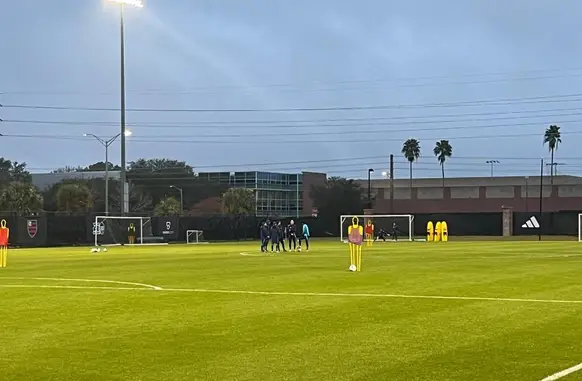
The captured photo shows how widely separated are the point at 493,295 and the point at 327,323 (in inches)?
230

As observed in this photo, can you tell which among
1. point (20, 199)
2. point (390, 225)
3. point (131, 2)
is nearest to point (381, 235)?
point (390, 225)

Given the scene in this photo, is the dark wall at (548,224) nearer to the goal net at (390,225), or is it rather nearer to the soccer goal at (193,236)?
the goal net at (390,225)

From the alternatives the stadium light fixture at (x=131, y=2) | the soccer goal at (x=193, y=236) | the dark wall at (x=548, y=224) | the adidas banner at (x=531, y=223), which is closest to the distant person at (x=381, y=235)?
the dark wall at (x=548, y=224)

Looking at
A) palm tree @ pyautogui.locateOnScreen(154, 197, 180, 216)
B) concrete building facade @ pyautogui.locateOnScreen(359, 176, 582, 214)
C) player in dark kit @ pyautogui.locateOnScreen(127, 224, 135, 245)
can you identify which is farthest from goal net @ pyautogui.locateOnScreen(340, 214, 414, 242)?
palm tree @ pyautogui.locateOnScreen(154, 197, 180, 216)

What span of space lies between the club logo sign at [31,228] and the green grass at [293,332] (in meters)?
42.4

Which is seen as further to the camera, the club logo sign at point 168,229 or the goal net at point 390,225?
the goal net at point 390,225

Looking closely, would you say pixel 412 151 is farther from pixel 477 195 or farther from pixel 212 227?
pixel 212 227

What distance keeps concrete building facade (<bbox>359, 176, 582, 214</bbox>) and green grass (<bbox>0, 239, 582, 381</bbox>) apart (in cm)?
7884

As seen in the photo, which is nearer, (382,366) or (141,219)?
(382,366)

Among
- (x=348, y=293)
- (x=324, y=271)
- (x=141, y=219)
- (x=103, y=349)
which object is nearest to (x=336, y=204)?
(x=141, y=219)

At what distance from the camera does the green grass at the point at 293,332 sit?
31.5 feet

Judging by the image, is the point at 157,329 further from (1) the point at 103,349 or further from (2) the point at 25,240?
(2) the point at 25,240

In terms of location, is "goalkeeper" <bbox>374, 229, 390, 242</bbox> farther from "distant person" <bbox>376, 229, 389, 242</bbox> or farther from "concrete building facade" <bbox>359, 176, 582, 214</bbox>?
"concrete building facade" <bbox>359, 176, 582, 214</bbox>

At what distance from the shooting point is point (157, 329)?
1294 centimetres
